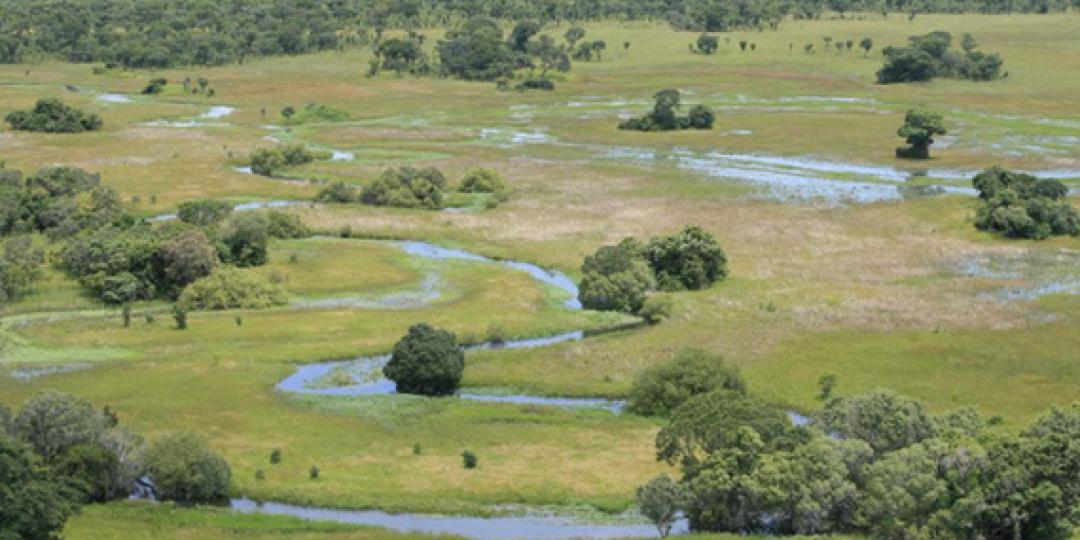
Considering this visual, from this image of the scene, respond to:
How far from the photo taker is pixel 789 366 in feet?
200

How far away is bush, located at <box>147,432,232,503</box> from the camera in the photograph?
1788 inches

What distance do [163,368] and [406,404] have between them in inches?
490

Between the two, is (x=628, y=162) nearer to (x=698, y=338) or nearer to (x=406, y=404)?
(x=698, y=338)

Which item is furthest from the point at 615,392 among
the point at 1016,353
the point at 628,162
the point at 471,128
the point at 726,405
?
the point at 471,128

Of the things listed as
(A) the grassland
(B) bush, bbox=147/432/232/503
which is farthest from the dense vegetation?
(A) the grassland

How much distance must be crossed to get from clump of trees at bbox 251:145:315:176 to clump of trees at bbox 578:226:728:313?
51485mm

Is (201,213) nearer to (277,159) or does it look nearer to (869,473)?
(277,159)

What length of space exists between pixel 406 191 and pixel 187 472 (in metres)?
59.1

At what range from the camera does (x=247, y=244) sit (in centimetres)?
7888

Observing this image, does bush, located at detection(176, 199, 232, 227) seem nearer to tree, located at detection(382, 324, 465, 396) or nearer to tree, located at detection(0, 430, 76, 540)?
tree, located at detection(382, 324, 465, 396)

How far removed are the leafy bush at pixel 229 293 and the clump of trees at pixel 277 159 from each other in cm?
4759

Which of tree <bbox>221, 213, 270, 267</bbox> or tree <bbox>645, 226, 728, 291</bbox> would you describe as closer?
tree <bbox>645, 226, 728, 291</bbox>

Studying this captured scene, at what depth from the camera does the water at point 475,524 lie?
4322cm

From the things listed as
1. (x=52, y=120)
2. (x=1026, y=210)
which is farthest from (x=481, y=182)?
(x=52, y=120)
